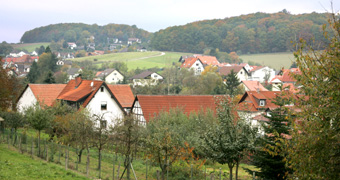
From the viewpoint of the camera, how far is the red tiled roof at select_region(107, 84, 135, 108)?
48628 millimetres

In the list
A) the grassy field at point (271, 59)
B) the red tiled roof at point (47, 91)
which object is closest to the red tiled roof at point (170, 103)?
the red tiled roof at point (47, 91)

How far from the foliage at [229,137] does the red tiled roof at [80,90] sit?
27323 mm

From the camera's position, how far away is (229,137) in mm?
18734

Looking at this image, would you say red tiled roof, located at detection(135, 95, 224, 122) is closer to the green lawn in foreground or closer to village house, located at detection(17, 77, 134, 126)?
village house, located at detection(17, 77, 134, 126)

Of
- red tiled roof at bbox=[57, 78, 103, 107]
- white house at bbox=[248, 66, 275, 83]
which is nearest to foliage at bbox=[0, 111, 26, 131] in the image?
red tiled roof at bbox=[57, 78, 103, 107]

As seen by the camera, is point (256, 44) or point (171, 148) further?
point (256, 44)

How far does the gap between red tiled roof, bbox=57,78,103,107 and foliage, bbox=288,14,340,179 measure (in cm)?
3490

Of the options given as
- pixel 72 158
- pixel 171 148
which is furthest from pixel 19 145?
pixel 171 148

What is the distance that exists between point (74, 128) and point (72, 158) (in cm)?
290

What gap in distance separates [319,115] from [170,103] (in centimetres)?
3331

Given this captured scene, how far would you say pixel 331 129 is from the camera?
10461 mm

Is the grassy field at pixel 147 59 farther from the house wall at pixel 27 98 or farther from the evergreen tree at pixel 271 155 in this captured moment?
the evergreen tree at pixel 271 155

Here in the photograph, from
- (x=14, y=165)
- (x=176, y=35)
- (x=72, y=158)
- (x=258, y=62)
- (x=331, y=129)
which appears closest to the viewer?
(x=331, y=129)

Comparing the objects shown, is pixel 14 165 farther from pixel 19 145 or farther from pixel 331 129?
pixel 331 129
